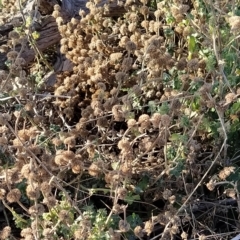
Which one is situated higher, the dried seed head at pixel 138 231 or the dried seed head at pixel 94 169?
the dried seed head at pixel 94 169

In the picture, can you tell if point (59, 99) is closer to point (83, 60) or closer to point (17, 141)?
point (83, 60)

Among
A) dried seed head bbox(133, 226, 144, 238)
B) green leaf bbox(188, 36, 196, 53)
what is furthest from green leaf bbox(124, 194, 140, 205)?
green leaf bbox(188, 36, 196, 53)

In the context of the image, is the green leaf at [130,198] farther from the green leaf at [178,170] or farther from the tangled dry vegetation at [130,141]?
the green leaf at [178,170]

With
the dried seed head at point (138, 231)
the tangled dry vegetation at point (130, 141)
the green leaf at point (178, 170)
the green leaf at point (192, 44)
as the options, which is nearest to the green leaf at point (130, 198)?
the tangled dry vegetation at point (130, 141)

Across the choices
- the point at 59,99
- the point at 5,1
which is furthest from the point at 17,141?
the point at 5,1

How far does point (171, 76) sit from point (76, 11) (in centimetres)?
89

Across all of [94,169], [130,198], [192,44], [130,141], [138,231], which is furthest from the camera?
[192,44]

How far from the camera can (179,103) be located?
5.86ft

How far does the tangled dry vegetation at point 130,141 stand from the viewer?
160 cm

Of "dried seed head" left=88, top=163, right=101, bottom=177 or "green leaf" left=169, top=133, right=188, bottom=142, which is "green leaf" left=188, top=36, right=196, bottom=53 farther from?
"dried seed head" left=88, top=163, right=101, bottom=177

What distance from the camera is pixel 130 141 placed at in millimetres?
1943

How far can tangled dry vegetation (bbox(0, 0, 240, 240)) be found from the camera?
1.60 m

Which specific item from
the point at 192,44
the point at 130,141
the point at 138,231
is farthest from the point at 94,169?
the point at 192,44

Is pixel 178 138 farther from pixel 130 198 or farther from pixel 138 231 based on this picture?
pixel 138 231
